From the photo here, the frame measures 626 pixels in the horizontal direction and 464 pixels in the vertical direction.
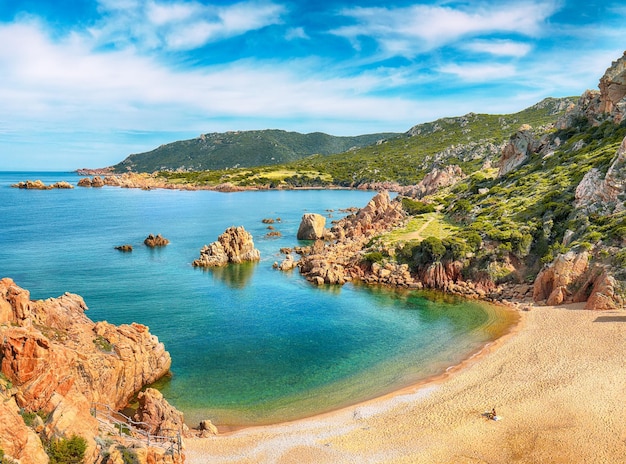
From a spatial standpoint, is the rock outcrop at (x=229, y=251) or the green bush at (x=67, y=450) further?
the rock outcrop at (x=229, y=251)

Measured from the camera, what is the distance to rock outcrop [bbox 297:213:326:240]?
90.1 metres

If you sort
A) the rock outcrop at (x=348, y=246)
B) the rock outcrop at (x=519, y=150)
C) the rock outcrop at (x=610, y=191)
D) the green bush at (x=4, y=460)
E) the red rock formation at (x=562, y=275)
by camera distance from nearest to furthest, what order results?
1. the green bush at (x=4, y=460)
2. the red rock formation at (x=562, y=275)
3. the rock outcrop at (x=610, y=191)
4. the rock outcrop at (x=348, y=246)
5. the rock outcrop at (x=519, y=150)

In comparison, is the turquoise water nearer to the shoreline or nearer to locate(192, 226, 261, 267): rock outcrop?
the shoreline

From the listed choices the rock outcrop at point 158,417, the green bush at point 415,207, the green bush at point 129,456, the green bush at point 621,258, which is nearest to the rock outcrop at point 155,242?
the green bush at point 415,207

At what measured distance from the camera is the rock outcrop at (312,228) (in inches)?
3546

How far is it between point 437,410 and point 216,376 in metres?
15.9

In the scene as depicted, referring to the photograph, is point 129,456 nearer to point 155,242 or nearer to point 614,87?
point 155,242

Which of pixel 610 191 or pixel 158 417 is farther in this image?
pixel 610 191

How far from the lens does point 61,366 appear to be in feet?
71.3

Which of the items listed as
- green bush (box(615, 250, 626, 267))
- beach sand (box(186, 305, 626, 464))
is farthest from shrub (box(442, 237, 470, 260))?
beach sand (box(186, 305, 626, 464))

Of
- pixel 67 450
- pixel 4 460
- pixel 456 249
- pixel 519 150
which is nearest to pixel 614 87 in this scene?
pixel 519 150

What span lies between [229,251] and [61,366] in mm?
52092

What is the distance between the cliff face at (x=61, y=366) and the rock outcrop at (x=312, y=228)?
57.6 metres

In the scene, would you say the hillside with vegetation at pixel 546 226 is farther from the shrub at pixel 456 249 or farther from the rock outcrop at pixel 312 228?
the rock outcrop at pixel 312 228
